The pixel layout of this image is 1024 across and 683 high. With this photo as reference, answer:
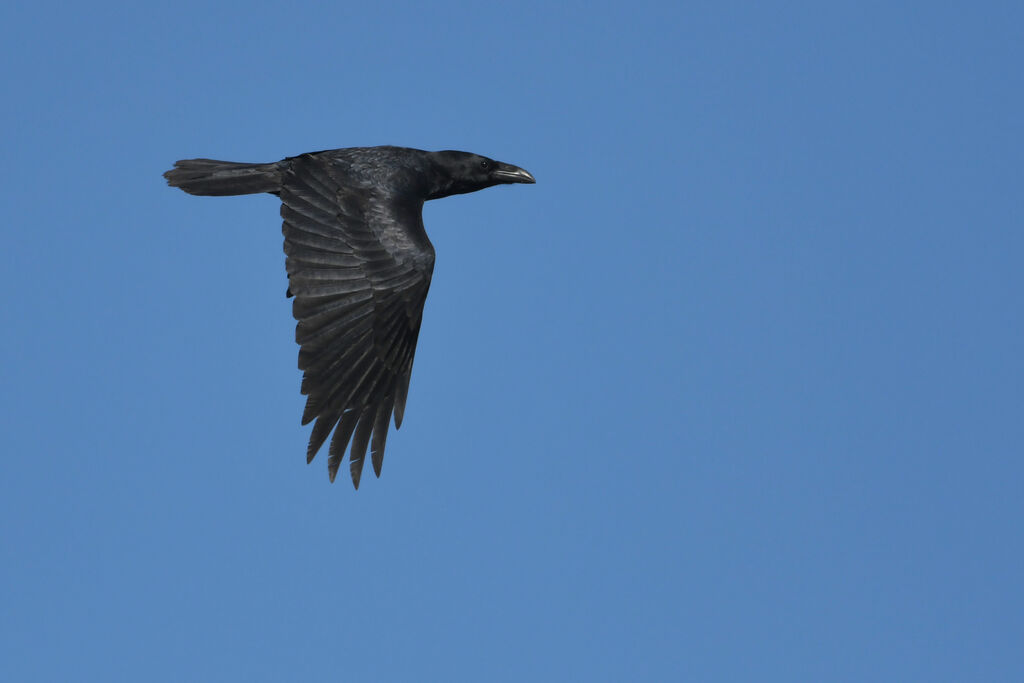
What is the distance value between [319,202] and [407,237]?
3.32ft

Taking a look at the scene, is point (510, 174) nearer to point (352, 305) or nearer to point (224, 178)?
point (224, 178)

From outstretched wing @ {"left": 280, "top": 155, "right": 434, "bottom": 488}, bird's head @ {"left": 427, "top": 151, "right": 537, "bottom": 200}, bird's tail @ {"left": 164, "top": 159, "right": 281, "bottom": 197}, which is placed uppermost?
bird's head @ {"left": 427, "top": 151, "right": 537, "bottom": 200}

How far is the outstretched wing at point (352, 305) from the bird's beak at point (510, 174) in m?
2.94

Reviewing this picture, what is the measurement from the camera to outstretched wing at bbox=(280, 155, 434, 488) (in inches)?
500

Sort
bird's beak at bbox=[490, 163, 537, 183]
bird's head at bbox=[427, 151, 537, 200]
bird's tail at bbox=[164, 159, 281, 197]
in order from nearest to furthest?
bird's tail at bbox=[164, 159, 281, 197], bird's head at bbox=[427, 151, 537, 200], bird's beak at bbox=[490, 163, 537, 183]

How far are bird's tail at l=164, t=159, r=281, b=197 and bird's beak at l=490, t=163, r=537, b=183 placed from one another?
315cm

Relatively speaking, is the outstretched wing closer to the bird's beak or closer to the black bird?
the black bird

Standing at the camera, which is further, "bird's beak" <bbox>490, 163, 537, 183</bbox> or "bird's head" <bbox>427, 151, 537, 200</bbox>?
"bird's beak" <bbox>490, 163, 537, 183</bbox>

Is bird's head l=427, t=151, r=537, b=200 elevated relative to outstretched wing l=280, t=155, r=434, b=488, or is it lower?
elevated

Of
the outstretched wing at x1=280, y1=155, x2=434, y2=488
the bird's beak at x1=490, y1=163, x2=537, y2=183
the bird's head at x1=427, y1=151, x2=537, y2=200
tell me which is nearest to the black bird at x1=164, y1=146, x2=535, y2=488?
the outstretched wing at x1=280, y1=155, x2=434, y2=488

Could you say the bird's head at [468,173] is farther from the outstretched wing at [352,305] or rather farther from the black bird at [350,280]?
the outstretched wing at [352,305]

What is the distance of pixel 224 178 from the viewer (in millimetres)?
15000

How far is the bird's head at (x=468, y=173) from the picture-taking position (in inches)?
640

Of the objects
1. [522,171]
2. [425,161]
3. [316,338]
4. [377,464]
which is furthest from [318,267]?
[522,171]
